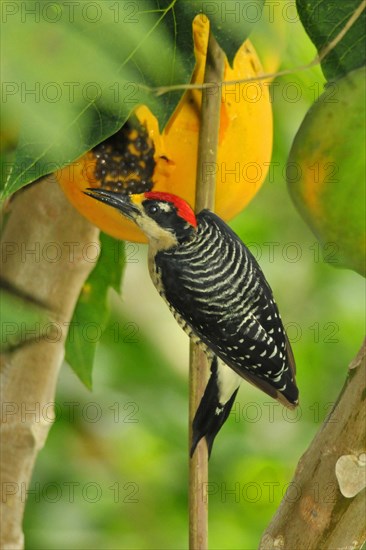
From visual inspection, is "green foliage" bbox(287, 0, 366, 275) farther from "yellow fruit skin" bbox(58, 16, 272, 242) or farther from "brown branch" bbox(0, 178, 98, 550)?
"brown branch" bbox(0, 178, 98, 550)

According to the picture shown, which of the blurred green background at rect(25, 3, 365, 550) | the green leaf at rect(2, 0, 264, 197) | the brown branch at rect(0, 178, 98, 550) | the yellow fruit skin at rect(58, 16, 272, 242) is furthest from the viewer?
the blurred green background at rect(25, 3, 365, 550)

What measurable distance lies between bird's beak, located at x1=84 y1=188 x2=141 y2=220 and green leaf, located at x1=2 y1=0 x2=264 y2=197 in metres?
0.02

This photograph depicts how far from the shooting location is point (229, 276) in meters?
0.54

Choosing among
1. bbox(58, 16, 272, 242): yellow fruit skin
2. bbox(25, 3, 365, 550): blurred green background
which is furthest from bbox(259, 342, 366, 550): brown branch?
bbox(25, 3, 365, 550): blurred green background

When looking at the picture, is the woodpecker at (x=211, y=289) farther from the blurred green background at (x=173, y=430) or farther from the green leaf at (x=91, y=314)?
the blurred green background at (x=173, y=430)

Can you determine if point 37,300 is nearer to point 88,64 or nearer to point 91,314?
point 91,314

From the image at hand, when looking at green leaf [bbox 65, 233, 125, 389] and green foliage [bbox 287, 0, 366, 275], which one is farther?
green leaf [bbox 65, 233, 125, 389]

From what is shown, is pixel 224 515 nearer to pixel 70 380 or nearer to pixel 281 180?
pixel 70 380

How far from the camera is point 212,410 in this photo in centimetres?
57

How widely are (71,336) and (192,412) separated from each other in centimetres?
40

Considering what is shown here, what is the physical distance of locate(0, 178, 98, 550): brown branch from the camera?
84 cm

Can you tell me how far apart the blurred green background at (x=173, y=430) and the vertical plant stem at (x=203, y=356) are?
0.60 m

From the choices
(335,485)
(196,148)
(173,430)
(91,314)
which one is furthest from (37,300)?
(173,430)

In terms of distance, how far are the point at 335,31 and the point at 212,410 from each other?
26 cm
